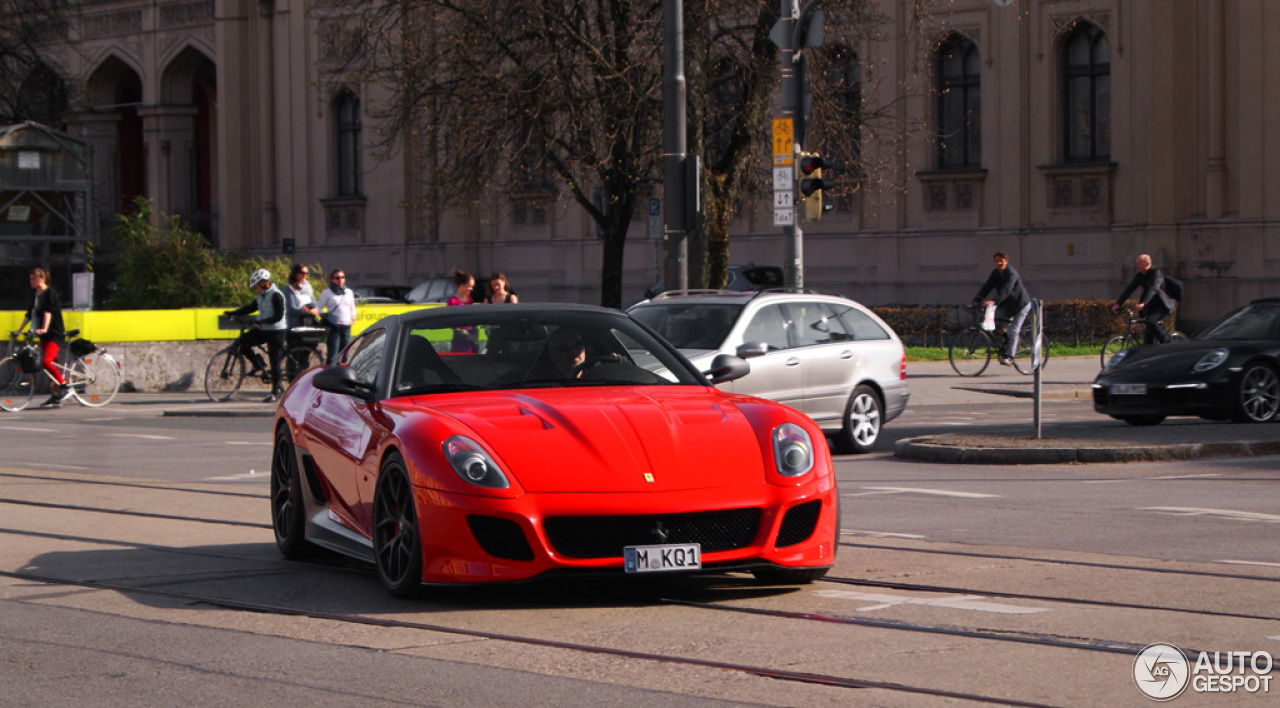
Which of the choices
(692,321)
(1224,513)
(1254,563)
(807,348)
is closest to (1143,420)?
(807,348)

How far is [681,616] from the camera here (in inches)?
281

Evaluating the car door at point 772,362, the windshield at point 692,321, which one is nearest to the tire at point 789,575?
the car door at point 772,362

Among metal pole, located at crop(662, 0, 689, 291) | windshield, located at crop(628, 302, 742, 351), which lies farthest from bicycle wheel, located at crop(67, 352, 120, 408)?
windshield, located at crop(628, 302, 742, 351)

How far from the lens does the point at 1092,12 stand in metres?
38.4

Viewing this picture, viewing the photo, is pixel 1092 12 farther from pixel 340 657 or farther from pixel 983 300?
pixel 340 657

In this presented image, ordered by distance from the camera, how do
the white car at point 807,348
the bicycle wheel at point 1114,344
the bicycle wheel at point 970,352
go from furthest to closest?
the bicycle wheel at point 1114,344 < the bicycle wheel at point 970,352 < the white car at point 807,348

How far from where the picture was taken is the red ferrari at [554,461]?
7082mm

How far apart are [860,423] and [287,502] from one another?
7.94m

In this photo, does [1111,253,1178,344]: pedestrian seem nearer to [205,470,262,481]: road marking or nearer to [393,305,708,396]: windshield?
[205,470,262,481]: road marking

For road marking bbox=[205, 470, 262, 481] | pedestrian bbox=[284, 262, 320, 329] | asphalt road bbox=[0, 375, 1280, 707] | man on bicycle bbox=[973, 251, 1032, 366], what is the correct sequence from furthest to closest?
man on bicycle bbox=[973, 251, 1032, 366] → pedestrian bbox=[284, 262, 320, 329] → road marking bbox=[205, 470, 262, 481] → asphalt road bbox=[0, 375, 1280, 707]

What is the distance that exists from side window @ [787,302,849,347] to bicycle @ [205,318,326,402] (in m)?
10.0

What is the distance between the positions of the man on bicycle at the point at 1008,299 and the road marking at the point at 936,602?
19.0 metres

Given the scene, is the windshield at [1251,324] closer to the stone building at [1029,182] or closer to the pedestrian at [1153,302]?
the pedestrian at [1153,302]

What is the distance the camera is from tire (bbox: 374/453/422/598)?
735 centimetres
